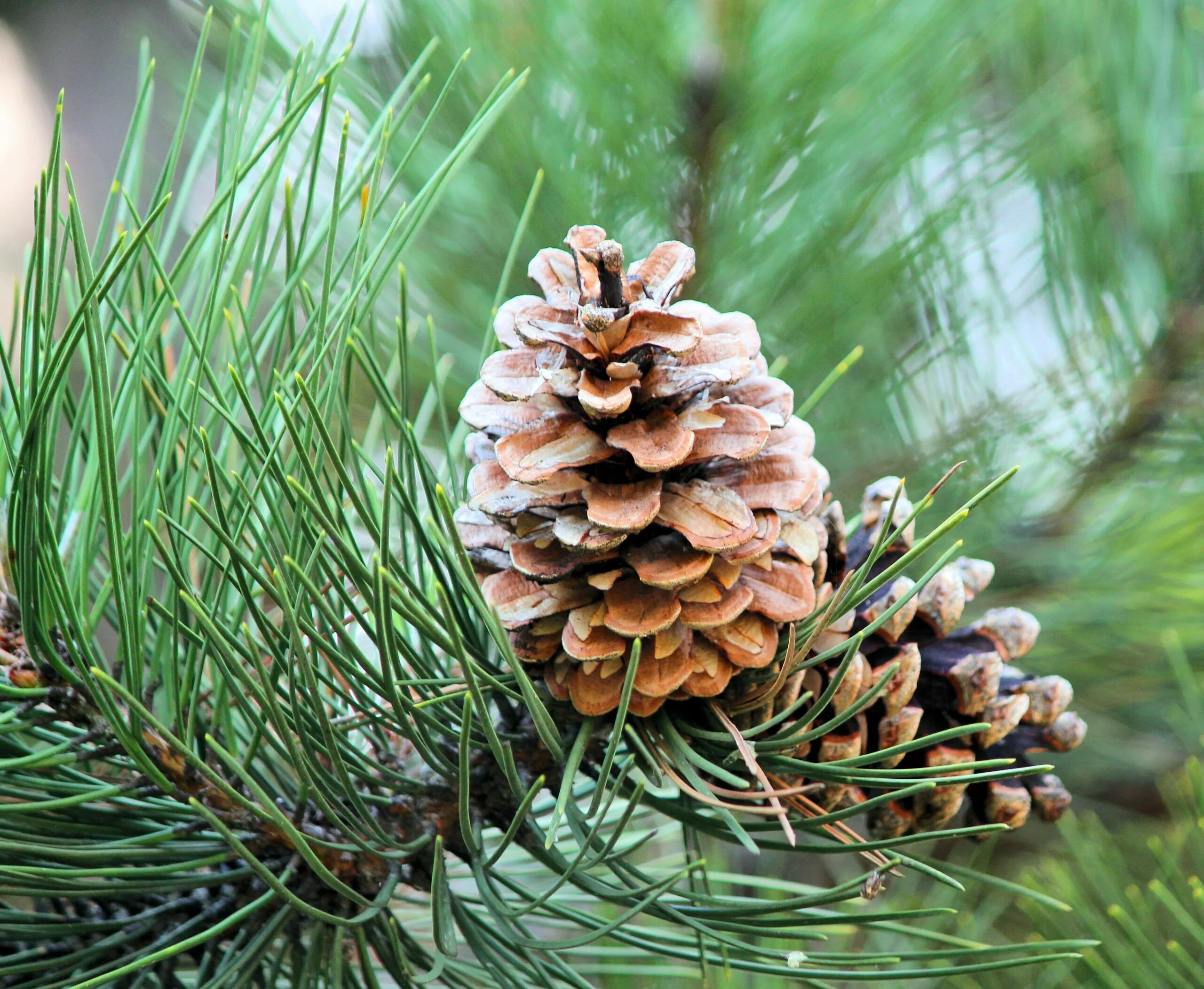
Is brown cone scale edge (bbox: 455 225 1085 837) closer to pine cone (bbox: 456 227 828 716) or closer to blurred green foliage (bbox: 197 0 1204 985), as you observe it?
pine cone (bbox: 456 227 828 716)

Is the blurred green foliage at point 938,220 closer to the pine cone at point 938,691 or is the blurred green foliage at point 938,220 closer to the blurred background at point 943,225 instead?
the blurred background at point 943,225

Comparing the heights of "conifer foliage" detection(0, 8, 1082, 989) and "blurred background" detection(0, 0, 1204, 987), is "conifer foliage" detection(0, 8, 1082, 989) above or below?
below

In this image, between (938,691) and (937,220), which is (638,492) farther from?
(937,220)

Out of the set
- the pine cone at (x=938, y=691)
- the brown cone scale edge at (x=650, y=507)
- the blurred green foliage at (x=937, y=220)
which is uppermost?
the blurred green foliage at (x=937, y=220)

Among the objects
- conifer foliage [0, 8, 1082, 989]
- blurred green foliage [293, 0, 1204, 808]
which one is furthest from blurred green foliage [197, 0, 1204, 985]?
conifer foliage [0, 8, 1082, 989]

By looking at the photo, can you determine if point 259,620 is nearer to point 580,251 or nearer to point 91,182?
point 580,251

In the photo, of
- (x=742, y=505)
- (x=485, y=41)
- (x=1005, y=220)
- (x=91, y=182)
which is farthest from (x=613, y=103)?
(x=91, y=182)

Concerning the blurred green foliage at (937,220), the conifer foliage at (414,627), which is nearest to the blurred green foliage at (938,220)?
the blurred green foliage at (937,220)
